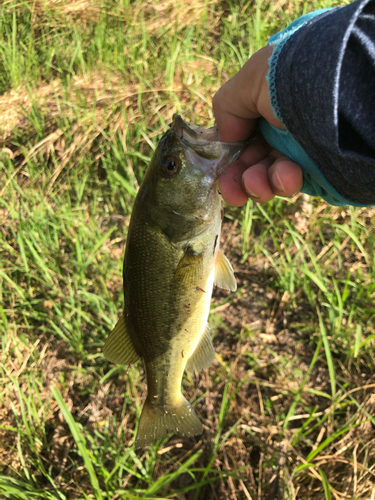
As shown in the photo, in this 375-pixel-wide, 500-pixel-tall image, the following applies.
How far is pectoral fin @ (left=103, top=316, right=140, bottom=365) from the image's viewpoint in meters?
1.80

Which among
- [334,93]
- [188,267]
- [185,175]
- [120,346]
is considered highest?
[334,93]

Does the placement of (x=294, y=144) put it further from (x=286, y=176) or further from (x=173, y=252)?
(x=173, y=252)

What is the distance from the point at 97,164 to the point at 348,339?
276cm

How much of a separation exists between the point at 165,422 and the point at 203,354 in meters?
0.43

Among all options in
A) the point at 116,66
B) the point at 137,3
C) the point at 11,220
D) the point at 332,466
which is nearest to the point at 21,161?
the point at 11,220

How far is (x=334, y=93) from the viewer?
45.8 inches

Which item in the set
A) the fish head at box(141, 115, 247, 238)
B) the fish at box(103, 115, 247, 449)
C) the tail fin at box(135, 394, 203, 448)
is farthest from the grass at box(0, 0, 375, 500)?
the fish head at box(141, 115, 247, 238)

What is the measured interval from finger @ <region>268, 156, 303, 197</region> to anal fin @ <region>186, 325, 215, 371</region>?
86cm

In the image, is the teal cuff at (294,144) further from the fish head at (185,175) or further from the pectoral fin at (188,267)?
the pectoral fin at (188,267)

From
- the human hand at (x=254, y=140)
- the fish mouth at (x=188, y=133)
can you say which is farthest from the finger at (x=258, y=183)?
the fish mouth at (x=188, y=133)

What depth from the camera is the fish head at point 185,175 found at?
158 centimetres

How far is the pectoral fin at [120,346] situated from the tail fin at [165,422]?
28 centimetres

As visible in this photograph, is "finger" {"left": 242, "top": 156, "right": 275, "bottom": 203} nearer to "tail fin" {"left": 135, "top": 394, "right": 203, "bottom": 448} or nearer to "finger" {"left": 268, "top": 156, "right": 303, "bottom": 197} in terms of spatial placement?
"finger" {"left": 268, "top": 156, "right": 303, "bottom": 197}

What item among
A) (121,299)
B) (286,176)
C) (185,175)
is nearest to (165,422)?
(121,299)
